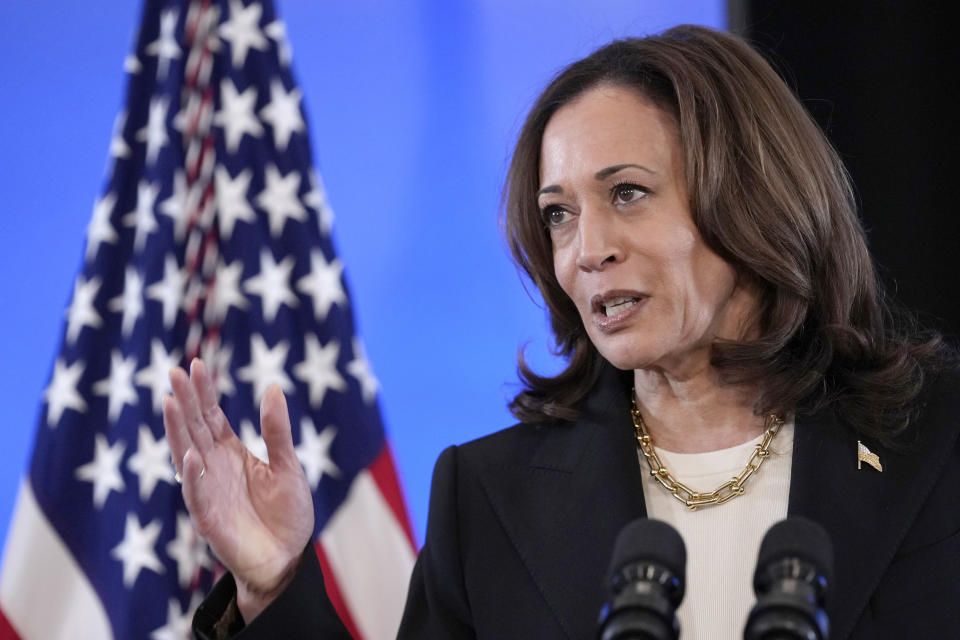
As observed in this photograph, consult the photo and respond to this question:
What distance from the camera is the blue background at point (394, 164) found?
2451mm

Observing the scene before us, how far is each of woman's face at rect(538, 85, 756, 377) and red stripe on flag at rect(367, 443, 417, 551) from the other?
2.81ft

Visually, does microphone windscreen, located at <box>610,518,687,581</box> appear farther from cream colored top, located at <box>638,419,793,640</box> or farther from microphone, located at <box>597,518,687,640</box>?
cream colored top, located at <box>638,419,793,640</box>

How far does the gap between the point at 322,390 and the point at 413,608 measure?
772 millimetres

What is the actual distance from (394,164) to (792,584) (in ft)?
6.55

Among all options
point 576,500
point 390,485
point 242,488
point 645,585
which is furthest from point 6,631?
point 645,585

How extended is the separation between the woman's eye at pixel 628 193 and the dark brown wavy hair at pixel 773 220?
8 cm

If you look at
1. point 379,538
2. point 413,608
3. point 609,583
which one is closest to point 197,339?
point 379,538

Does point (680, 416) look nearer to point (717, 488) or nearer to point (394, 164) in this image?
point (717, 488)

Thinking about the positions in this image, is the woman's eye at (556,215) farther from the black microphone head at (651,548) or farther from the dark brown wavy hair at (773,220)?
the black microphone head at (651,548)

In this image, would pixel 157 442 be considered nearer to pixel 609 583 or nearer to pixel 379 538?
pixel 379 538

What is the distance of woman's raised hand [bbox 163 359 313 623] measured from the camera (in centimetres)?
147

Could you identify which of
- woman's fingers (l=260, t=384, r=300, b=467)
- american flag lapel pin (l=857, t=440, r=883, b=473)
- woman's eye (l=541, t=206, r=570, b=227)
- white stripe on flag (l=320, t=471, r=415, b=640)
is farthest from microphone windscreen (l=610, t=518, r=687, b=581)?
white stripe on flag (l=320, t=471, r=415, b=640)

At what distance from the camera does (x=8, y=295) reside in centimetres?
239

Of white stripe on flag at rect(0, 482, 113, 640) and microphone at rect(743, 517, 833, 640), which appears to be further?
white stripe on flag at rect(0, 482, 113, 640)
